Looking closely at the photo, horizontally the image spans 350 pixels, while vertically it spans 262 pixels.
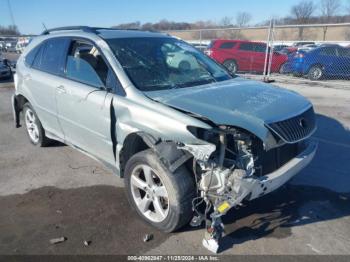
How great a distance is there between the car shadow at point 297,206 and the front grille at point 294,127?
3.02 feet

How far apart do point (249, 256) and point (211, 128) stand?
1.21m

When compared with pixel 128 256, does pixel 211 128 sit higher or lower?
higher

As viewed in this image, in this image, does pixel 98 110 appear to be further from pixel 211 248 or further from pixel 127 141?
pixel 211 248

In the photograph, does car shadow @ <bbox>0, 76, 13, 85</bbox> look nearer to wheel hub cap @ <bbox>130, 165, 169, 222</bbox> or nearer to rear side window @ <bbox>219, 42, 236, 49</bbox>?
rear side window @ <bbox>219, 42, 236, 49</bbox>

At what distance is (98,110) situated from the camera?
12.4 feet

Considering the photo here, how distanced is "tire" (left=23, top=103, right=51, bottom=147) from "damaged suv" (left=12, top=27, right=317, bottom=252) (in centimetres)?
59

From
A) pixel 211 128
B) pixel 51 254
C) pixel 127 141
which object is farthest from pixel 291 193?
pixel 51 254

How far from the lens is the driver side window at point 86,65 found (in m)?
3.88

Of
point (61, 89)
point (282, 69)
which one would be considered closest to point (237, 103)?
point (61, 89)

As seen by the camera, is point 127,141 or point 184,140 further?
point 127,141

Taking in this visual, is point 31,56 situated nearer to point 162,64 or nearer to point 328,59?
point 162,64

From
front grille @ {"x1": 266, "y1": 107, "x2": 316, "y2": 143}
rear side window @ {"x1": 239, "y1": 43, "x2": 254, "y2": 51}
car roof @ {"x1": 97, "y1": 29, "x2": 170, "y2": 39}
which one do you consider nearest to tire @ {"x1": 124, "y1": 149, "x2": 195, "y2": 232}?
front grille @ {"x1": 266, "y1": 107, "x2": 316, "y2": 143}

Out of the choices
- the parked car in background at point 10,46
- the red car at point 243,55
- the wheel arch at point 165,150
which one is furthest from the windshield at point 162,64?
the parked car in background at point 10,46

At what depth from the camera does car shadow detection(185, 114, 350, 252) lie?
11.1 ft
